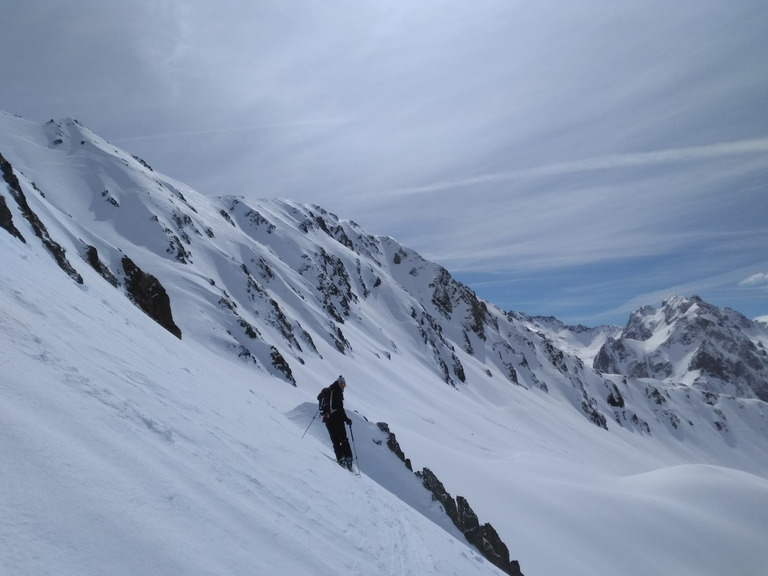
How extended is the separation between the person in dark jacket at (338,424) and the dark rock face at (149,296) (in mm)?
17893

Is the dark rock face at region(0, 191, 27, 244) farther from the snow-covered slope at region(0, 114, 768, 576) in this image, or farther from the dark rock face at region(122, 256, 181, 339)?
the dark rock face at region(122, 256, 181, 339)

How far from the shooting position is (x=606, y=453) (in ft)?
318

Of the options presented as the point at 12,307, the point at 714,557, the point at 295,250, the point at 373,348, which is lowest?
the point at 12,307

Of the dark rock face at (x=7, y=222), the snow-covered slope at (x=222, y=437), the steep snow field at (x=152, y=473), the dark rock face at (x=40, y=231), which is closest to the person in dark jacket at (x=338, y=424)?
the snow-covered slope at (x=222, y=437)

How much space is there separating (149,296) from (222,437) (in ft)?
80.6

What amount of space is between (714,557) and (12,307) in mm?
32903

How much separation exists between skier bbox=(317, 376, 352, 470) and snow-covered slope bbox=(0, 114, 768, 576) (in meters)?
0.67

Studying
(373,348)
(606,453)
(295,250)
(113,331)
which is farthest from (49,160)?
(606,453)

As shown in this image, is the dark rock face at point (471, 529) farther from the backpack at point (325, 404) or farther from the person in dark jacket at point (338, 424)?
the backpack at point (325, 404)

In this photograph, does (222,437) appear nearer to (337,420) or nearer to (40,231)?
(337,420)

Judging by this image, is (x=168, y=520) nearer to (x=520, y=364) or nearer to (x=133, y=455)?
(x=133, y=455)

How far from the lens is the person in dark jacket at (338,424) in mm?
11805

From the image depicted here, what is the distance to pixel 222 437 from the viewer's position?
7.30 meters

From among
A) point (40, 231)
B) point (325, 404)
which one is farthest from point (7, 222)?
point (325, 404)
